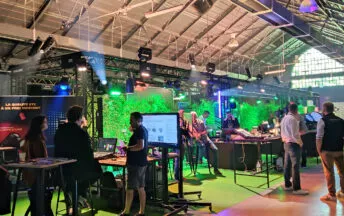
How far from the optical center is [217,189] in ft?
20.0

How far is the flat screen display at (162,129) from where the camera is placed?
166 inches

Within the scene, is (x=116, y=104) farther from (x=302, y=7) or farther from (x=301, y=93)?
(x=301, y=93)

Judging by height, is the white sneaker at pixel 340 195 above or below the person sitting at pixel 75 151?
below

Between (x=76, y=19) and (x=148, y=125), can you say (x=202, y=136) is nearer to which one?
(x=148, y=125)

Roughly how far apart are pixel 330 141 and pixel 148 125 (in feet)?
8.97

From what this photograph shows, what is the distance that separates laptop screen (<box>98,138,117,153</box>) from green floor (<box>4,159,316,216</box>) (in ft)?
2.51

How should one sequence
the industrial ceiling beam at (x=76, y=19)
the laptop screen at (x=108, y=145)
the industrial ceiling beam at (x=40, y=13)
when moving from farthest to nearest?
the industrial ceiling beam at (x=76, y=19)
the industrial ceiling beam at (x=40, y=13)
the laptop screen at (x=108, y=145)

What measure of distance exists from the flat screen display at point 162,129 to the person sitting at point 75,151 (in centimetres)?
102

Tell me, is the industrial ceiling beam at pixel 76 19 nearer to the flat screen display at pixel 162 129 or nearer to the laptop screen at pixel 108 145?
the laptop screen at pixel 108 145

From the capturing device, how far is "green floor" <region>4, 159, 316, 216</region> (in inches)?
195

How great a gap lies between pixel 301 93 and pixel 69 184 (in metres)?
20.7


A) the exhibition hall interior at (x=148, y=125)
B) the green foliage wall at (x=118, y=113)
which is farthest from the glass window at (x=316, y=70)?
the green foliage wall at (x=118, y=113)

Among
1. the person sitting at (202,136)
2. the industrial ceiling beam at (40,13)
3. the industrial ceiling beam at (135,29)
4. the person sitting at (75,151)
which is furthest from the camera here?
the industrial ceiling beam at (135,29)

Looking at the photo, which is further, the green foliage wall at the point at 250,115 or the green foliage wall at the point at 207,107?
the green foliage wall at the point at 250,115
